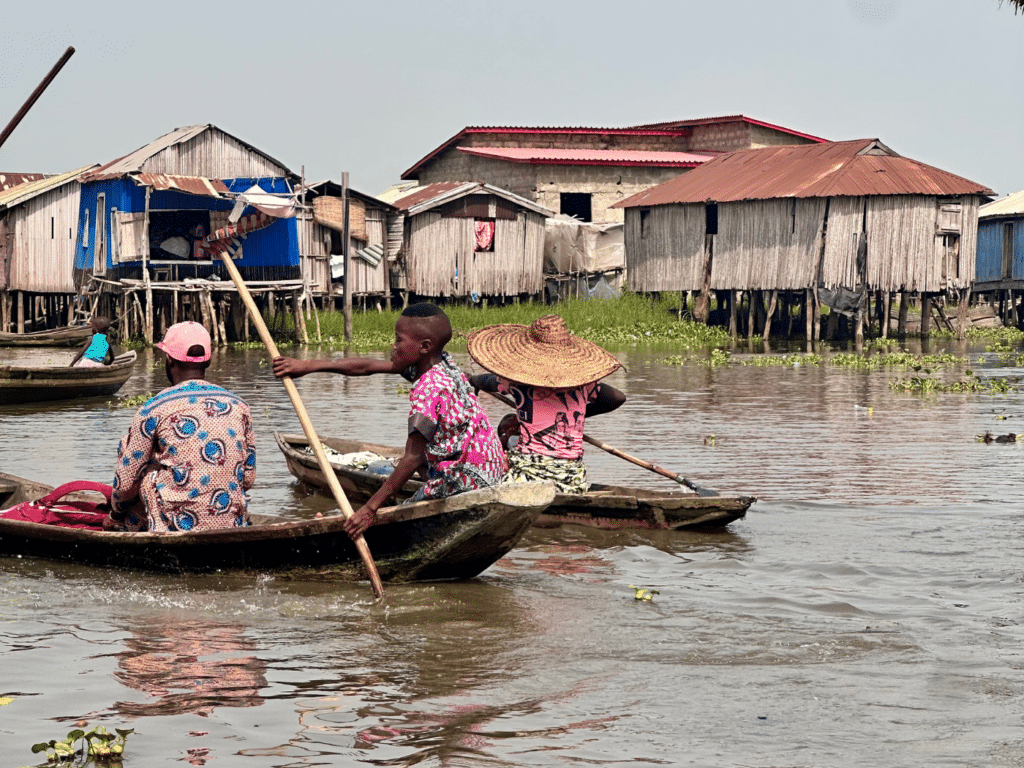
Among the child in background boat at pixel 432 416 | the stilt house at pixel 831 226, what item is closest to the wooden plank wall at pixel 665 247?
the stilt house at pixel 831 226

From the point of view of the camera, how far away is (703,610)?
21.0ft

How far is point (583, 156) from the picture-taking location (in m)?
39.3

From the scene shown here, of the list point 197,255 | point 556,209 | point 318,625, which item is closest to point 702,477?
point 318,625

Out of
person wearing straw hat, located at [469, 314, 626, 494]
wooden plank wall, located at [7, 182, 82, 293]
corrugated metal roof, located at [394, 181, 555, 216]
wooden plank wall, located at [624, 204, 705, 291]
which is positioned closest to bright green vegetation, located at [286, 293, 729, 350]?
wooden plank wall, located at [624, 204, 705, 291]

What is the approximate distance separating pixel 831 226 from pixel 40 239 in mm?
17357

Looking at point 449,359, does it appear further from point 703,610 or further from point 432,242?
point 432,242

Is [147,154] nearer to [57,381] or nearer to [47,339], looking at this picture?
[47,339]

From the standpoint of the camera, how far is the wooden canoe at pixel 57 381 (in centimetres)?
1608

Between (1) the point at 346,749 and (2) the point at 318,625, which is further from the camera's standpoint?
(2) the point at 318,625

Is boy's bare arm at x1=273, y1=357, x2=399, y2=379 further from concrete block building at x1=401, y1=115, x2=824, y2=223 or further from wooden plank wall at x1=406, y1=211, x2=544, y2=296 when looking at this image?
concrete block building at x1=401, y1=115, x2=824, y2=223

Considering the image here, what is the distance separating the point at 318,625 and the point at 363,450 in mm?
4363

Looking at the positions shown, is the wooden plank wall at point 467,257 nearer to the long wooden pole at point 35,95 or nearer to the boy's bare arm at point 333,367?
the long wooden pole at point 35,95

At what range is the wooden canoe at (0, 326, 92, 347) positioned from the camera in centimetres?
1933

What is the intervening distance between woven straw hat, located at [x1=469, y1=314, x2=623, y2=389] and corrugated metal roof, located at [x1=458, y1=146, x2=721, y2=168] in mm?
30090
